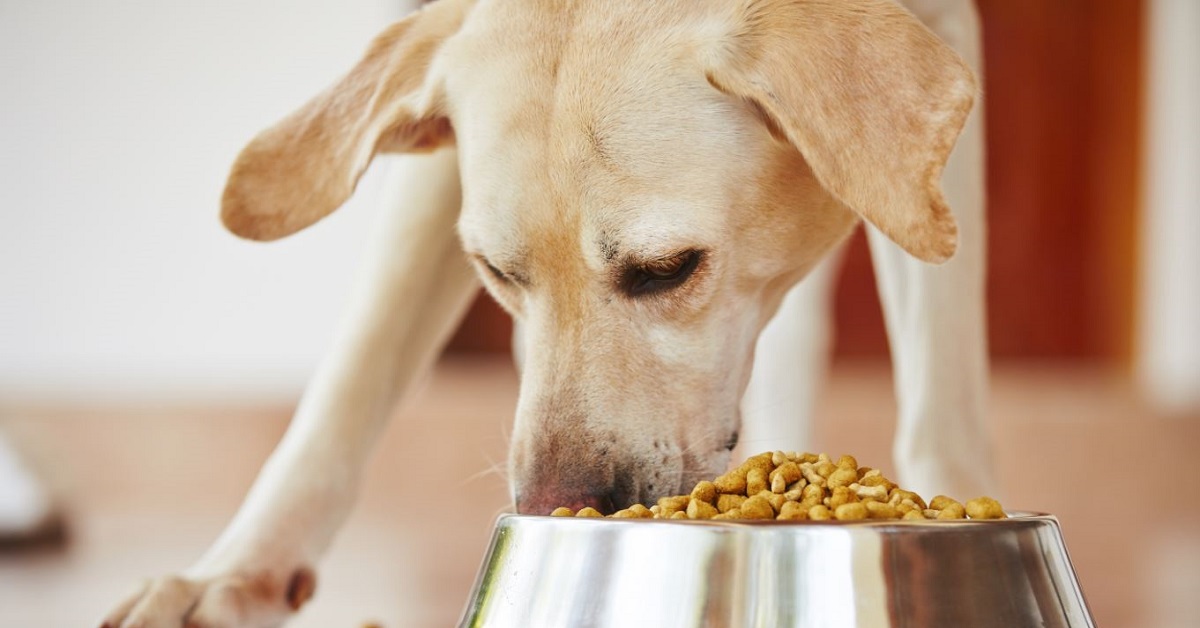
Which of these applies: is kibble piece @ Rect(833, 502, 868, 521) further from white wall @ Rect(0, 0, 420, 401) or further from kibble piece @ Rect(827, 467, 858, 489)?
white wall @ Rect(0, 0, 420, 401)

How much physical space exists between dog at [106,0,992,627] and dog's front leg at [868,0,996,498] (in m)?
0.24

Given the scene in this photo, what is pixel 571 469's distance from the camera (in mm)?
1504

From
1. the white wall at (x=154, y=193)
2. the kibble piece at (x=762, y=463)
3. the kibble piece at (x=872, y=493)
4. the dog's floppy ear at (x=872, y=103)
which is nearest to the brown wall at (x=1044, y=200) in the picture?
the white wall at (x=154, y=193)

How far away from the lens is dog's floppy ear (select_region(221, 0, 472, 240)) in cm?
174

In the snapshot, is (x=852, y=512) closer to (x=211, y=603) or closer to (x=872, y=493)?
(x=872, y=493)

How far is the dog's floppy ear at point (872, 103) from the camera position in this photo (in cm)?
142

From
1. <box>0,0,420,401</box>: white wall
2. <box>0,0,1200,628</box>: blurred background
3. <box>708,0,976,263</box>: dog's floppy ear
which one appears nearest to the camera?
<box>708,0,976,263</box>: dog's floppy ear

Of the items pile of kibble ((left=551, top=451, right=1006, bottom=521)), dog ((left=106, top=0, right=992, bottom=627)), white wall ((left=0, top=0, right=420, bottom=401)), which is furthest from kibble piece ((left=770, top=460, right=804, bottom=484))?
white wall ((left=0, top=0, right=420, bottom=401))

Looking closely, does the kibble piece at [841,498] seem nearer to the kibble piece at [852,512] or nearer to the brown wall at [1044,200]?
the kibble piece at [852,512]

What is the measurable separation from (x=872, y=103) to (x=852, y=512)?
20.7 inches

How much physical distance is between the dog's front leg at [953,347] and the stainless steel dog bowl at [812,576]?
2.72 feet

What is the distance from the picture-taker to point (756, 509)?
3.86 ft

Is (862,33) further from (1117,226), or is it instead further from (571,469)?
(1117,226)

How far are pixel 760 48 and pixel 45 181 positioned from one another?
505cm
